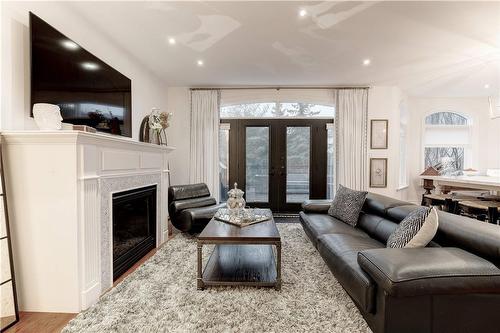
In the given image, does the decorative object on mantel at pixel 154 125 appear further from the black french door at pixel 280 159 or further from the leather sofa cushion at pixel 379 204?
the leather sofa cushion at pixel 379 204

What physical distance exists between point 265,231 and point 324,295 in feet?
2.50

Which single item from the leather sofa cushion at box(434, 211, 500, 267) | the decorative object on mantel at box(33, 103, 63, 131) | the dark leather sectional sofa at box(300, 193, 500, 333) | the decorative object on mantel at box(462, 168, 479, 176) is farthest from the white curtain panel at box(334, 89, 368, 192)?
the decorative object on mantel at box(33, 103, 63, 131)

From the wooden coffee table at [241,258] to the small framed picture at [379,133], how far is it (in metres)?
3.53

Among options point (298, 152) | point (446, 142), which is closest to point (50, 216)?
point (298, 152)

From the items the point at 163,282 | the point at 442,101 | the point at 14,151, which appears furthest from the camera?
the point at 442,101

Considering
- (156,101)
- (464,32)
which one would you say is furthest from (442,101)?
(156,101)

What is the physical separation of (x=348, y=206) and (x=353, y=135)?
248 cm

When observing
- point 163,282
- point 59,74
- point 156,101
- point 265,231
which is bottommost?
point 163,282

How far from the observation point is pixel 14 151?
1.98 metres

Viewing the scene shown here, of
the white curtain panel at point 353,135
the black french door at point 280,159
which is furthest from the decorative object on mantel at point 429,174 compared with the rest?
the black french door at point 280,159

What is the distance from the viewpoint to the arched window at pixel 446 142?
6316 mm

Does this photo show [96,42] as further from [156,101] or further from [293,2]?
[293,2]

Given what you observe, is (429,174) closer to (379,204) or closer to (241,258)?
(379,204)

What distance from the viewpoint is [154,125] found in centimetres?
407
